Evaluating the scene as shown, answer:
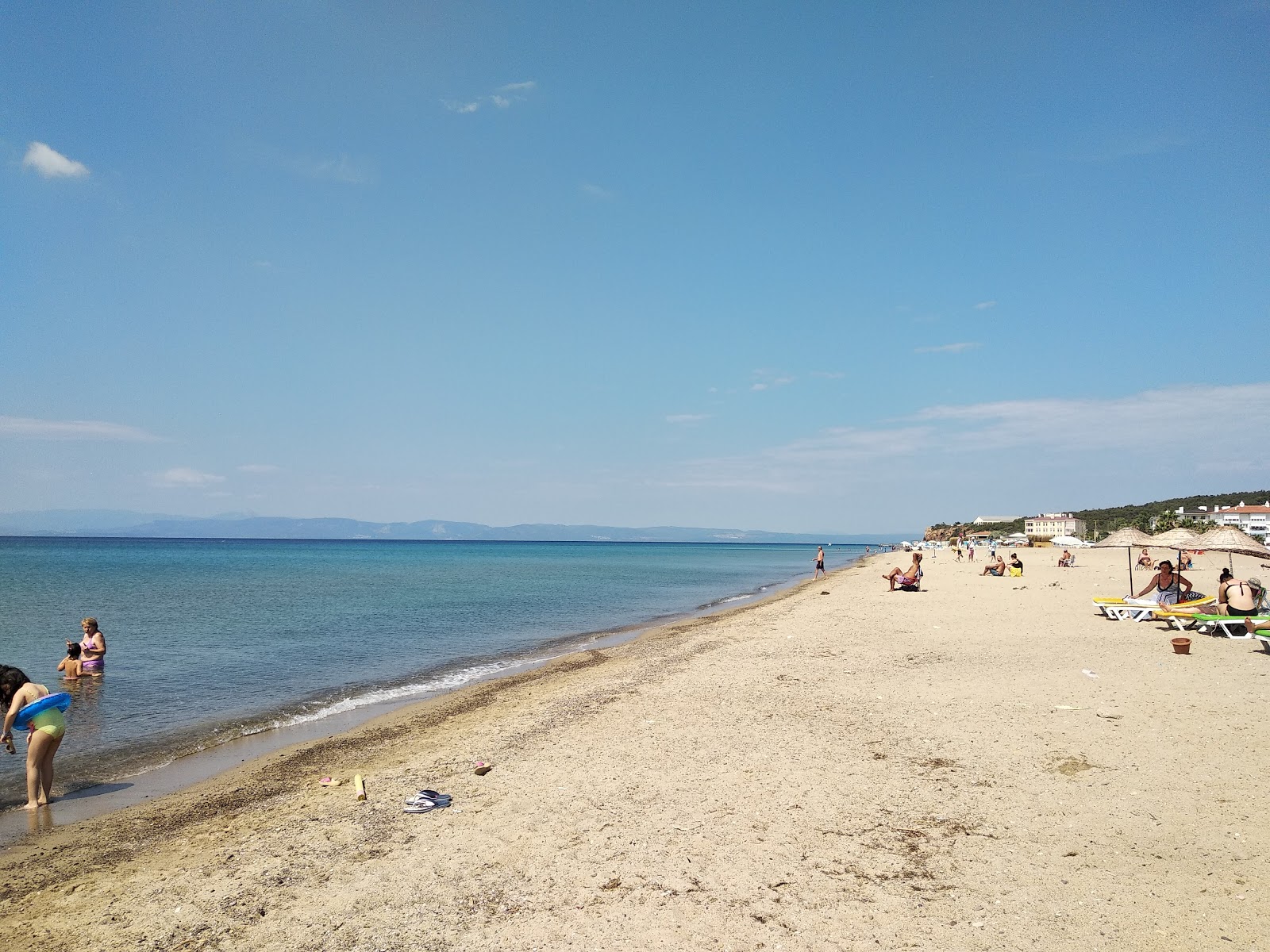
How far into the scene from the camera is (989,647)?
49.0 feet

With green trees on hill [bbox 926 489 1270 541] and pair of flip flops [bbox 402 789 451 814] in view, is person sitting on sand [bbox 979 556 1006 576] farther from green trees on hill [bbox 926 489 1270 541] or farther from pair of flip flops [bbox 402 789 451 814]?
green trees on hill [bbox 926 489 1270 541]

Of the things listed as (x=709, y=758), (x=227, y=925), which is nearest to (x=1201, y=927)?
(x=709, y=758)

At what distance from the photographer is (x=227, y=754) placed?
10.8 meters

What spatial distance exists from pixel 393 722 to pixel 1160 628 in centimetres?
1733

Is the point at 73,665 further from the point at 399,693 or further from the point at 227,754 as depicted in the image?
the point at 227,754

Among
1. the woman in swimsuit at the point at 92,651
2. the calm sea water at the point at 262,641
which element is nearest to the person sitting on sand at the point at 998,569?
the calm sea water at the point at 262,641

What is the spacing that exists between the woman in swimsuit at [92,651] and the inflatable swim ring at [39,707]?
30.6 feet

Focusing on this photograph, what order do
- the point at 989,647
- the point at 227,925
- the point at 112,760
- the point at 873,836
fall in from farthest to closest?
the point at 989,647, the point at 112,760, the point at 873,836, the point at 227,925

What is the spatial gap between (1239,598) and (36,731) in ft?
70.8

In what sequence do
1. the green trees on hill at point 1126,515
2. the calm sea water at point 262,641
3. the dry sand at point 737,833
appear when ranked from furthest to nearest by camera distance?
1. the green trees on hill at point 1126,515
2. the calm sea water at point 262,641
3. the dry sand at point 737,833

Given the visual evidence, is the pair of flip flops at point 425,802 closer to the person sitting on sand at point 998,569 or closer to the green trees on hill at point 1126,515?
the person sitting on sand at point 998,569

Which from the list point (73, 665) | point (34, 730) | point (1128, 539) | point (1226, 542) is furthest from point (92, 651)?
point (1226, 542)

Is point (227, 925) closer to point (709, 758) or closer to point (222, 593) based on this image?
point (709, 758)

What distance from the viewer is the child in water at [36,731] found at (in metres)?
8.16
